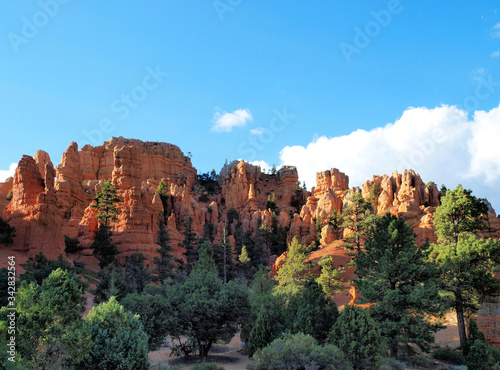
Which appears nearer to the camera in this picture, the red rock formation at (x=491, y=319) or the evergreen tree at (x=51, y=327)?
the evergreen tree at (x=51, y=327)

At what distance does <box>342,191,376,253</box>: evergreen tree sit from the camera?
46906mm

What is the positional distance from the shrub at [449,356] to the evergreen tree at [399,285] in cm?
274

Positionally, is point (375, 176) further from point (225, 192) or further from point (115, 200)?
point (115, 200)

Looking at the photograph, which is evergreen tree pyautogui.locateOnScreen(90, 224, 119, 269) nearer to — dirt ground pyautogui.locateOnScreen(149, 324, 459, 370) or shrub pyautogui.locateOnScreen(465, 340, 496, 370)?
dirt ground pyautogui.locateOnScreen(149, 324, 459, 370)

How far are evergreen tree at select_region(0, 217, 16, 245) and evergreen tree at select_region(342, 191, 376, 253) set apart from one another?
36804 mm

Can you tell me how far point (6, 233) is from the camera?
3662 centimetres

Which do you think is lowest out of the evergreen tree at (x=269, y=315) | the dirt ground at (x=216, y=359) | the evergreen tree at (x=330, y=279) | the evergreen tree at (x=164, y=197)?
the dirt ground at (x=216, y=359)

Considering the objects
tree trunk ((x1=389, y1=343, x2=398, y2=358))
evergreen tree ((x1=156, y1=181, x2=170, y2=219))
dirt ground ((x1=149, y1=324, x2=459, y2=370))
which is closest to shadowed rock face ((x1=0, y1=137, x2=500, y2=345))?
evergreen tree ((x1=156, y1=181, x2=170, y2=219))

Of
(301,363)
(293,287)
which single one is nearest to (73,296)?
(301,363)

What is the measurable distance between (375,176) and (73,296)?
72.2 m

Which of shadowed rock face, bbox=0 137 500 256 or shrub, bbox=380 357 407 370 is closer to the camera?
shrub, bbox=380 357 407 370

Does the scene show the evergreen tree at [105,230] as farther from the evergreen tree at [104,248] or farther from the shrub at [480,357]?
the shrub at [480,357]

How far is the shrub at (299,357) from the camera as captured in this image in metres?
16.3

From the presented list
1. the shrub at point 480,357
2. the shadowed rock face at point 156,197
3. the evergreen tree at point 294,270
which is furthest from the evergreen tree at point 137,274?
the shrub at point 480,357
